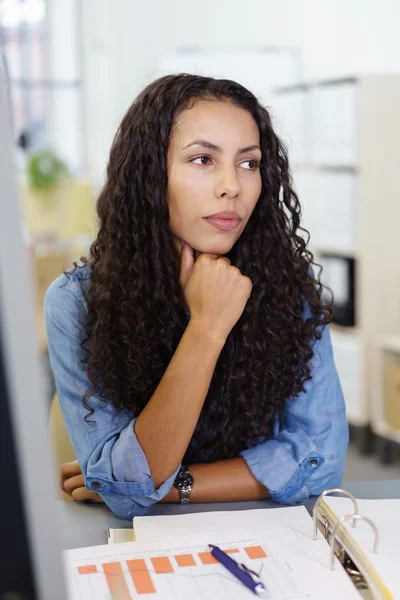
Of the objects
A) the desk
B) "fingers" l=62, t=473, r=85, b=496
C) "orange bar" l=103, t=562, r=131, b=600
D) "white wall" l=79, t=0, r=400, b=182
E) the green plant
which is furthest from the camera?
the green plant

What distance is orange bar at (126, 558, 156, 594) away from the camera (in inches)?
32.2

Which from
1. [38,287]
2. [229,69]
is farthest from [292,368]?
[229,69]

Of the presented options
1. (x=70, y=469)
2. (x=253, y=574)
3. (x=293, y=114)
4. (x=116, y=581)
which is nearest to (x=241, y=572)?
(x=253, y=574)

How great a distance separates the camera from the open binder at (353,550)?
2.71 feet

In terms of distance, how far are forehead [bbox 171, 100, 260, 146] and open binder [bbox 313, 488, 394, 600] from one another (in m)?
0.57

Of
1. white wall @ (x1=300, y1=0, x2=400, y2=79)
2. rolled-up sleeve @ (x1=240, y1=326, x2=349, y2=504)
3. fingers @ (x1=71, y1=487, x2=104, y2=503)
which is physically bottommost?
fingers @ (x1=71, y1=487, x2=104, y2=503)

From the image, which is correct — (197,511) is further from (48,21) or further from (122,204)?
(48,21)

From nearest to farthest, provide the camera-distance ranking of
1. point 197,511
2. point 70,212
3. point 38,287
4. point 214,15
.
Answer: point 197,511
point 38,287
point 214,15
point 70,212

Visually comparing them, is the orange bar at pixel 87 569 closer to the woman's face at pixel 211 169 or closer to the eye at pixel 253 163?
the woman's face at pixel 211 169

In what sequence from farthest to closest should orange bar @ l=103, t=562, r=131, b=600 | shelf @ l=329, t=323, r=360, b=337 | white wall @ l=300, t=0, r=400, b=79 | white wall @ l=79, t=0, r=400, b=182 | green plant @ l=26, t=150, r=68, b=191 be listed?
green plant @ l=26, t=150, r=68, b=191, white wall @ l=79, t=0, r=400, b=182, white wall @ l=300, t=0, r=400, b=79, shelf @ l=329, t=323, r=360, b=337, orange bar @ l=103, t=562, r=131, b=600

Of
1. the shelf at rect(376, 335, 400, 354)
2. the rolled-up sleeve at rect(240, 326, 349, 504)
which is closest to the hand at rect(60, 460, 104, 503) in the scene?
the rolled-up sleeve at rect(240, 326, 349, 504)

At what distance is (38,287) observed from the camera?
4773 mm

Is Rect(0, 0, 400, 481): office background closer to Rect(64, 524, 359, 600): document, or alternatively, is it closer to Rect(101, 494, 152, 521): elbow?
Rect(101, 494, 152, 521): elbow

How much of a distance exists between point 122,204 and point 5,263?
34.4 inches
